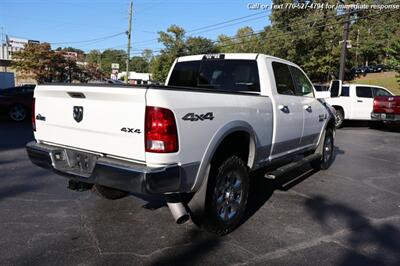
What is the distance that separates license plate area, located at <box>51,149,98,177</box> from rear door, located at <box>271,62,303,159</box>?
8.15 feet

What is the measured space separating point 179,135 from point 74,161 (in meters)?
1.23

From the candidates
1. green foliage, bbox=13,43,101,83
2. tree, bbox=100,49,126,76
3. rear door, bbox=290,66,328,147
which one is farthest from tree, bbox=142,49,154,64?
rear door, bbox=290,66,328,147

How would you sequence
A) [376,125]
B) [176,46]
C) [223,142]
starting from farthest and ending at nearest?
[176,46] → [376,125] → [223,142]

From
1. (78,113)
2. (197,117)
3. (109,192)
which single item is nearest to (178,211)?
(197,117)

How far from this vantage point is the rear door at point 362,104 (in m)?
15.5

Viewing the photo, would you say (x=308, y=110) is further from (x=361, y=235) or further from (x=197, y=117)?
(x=197, y=117)

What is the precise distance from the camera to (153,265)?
3473mm

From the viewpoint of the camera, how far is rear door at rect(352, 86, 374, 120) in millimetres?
15531

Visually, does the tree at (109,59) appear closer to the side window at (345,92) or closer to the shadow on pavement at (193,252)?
the side window at (345,92)

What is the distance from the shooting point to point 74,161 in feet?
12.7

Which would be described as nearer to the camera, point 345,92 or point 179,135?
point 179,135

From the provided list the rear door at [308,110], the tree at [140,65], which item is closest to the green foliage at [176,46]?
the rear door at [308,110]

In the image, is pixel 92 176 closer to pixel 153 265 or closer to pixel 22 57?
pixel 153 265

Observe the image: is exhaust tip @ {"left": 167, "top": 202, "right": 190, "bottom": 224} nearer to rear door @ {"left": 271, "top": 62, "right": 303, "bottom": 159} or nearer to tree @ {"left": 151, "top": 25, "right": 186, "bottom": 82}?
rear door @ {"left": 271, "top": 62, "right": 303, "bottom": 159}
